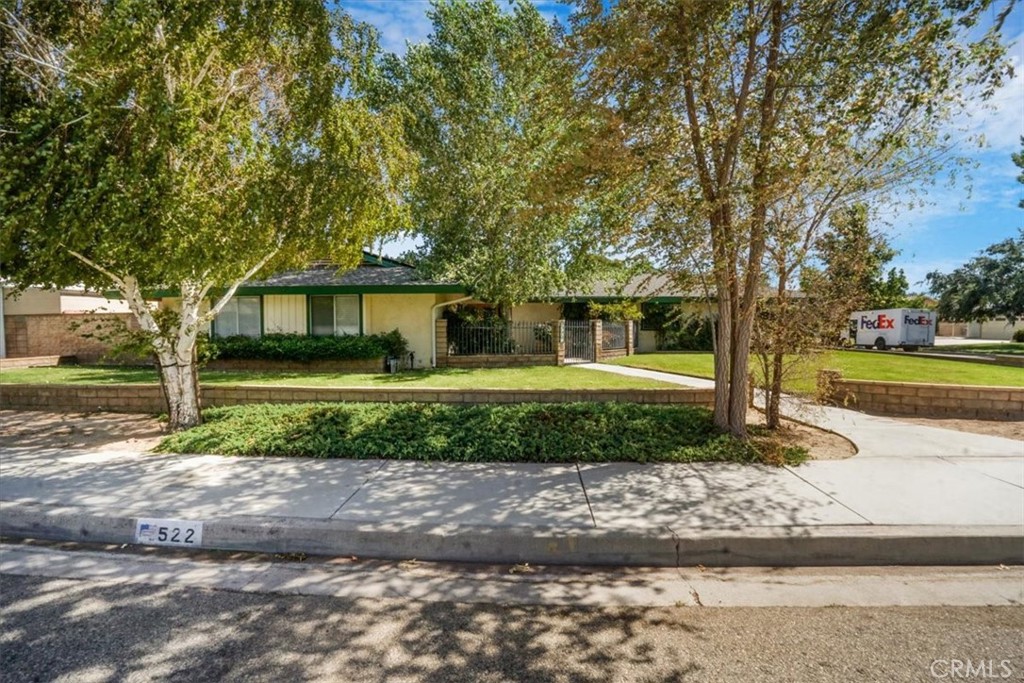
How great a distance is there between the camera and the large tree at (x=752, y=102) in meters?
5.28

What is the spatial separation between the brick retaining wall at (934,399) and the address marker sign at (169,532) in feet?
27.0

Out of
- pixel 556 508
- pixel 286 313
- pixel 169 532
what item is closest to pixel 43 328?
pixel 286 313

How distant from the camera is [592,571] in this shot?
385 centimetres

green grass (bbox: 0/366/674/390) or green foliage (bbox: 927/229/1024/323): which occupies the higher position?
green foliage (bbox: 927/229/1024/323)

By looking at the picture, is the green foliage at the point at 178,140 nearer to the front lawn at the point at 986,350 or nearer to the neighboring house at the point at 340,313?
the neighboring house at the point at 340,313

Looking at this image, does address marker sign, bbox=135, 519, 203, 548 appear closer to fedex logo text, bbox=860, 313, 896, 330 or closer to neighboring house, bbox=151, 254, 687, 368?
neighboring house, bbox=151, 254, 687, 368

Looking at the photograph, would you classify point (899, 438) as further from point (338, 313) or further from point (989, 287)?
point (989, 287)

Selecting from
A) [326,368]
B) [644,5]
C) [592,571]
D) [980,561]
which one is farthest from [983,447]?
[326,368]

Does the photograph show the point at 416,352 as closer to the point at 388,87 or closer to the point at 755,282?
the point at 388,87

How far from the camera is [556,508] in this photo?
4609 millimetres

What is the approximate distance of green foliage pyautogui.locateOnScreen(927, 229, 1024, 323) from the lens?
27.7 meters

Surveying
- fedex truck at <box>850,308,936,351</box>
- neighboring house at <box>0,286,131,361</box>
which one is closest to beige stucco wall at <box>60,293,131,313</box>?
neighboring house at <box>0,286,131,361</box>

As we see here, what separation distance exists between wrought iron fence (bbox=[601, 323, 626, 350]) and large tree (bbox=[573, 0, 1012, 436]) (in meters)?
11.2

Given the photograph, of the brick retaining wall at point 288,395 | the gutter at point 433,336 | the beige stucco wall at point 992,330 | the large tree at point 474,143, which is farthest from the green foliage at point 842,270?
the beige stucco wall at point 992,330
